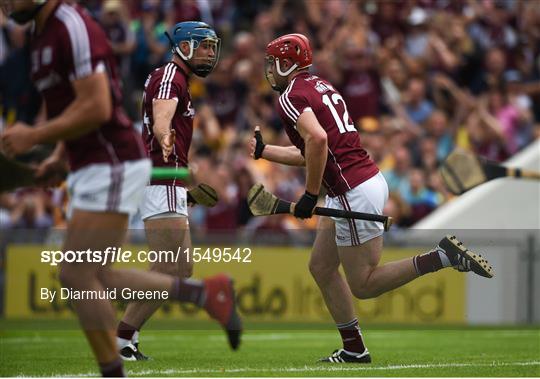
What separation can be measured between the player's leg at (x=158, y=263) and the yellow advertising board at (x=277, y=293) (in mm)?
4984

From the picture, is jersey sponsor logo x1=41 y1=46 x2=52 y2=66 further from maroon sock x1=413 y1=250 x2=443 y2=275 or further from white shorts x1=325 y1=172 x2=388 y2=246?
maroon sock x1=413 y1=250 x2=443 y2=275

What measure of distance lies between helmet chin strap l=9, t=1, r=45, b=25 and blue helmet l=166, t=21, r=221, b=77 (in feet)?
9.98

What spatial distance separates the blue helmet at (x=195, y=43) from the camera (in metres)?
10.1

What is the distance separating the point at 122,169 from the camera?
7.18m

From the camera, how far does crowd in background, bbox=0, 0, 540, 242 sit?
663 inches

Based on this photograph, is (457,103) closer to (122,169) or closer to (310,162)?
(310,162)

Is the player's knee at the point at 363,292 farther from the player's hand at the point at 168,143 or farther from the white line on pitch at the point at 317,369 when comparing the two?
the player's hand at the point at 168,143

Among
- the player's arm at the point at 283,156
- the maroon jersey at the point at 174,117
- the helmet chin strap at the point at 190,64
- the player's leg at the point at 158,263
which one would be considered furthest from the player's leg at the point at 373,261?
the helmet chin strap at the point at 190,64

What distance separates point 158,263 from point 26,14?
3337 millimetres

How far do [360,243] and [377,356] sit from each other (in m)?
1.49

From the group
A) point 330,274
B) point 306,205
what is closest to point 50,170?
point 306,205

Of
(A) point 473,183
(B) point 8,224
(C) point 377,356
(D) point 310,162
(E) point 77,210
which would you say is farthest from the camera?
(B) point 8,224

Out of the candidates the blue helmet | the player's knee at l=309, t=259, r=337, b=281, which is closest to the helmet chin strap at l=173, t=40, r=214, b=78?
the blue helmet

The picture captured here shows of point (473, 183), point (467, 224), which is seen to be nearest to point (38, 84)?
point (473, 183)
